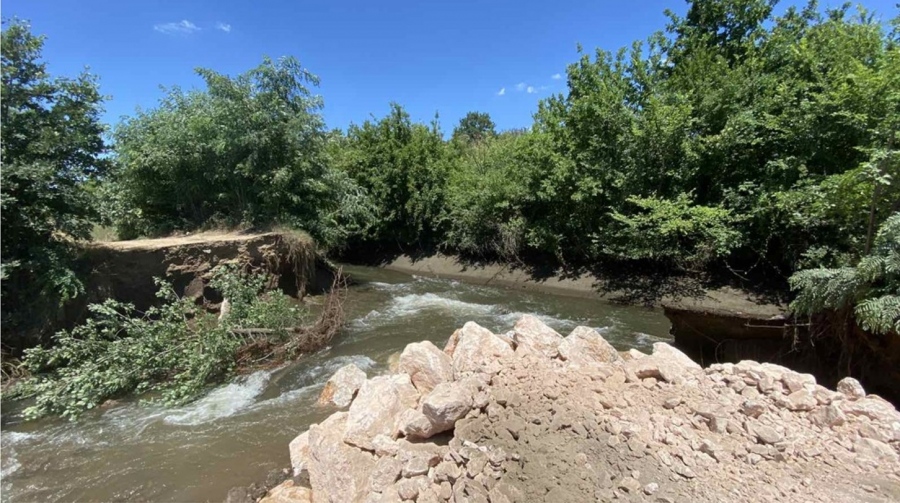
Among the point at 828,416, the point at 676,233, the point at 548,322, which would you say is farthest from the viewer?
the point at 676,233

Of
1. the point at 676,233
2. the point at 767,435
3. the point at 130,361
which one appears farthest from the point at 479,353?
the point at 676,233

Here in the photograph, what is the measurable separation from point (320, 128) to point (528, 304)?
7.86 metres

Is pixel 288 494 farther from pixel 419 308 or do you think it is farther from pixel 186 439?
pixel 419 308

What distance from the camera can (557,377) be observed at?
169 inches

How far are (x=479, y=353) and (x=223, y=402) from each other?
3.96m

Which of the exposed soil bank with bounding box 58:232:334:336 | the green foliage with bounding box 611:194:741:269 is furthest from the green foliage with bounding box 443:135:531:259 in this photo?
the exposed soil bank with bounding box 58:232:334:336

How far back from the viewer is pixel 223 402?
6.00m

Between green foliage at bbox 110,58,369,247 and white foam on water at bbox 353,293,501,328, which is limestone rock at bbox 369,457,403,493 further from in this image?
green foliage at bbox 110,58,369,247

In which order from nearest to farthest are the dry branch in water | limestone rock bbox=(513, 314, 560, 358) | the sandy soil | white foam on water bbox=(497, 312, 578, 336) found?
limestone rock bbox=(513, 314, 560, 358), the dry branch in water, the sandy soil, white foam on water bbox=(497, 312, 578, 336)

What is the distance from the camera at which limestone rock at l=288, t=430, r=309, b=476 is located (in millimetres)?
4094

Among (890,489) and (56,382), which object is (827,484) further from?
(56,382)

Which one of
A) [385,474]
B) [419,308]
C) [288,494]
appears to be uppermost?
[385,474]

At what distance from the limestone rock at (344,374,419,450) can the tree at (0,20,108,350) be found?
549 cm

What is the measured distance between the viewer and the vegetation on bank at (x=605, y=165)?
21.0 feet
